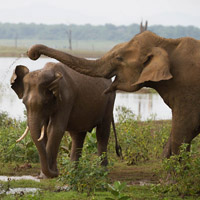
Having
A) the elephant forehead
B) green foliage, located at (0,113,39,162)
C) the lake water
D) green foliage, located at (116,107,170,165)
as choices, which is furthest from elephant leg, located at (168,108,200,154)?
the lake water

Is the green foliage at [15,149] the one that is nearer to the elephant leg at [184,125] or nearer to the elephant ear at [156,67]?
the elephant leg at [184,125]

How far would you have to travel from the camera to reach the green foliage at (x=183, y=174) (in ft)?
22.3

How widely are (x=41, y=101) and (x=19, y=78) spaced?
0.74 meters

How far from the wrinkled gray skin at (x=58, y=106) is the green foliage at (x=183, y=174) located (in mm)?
1695

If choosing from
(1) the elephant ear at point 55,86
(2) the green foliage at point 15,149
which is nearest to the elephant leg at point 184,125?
(1) the elephant ear at point 55,86

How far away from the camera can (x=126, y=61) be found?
6980mm

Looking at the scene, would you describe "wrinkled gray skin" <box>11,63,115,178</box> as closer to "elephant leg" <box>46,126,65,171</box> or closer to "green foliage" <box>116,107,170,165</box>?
"elephant leg" <box>46,126,65,171</box>

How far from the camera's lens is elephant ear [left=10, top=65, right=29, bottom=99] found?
812cm

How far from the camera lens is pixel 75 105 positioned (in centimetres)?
853

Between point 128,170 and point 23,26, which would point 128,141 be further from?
point 23,26

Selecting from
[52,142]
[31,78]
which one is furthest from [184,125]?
[31,78]

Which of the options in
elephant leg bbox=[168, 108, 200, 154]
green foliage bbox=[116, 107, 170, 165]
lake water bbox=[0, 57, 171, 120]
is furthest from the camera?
lake water bbox=[0, 57, 171, 120]

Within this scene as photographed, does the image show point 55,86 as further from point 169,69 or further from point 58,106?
point 169,69

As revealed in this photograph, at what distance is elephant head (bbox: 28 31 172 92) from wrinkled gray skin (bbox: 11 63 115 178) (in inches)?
29.7
